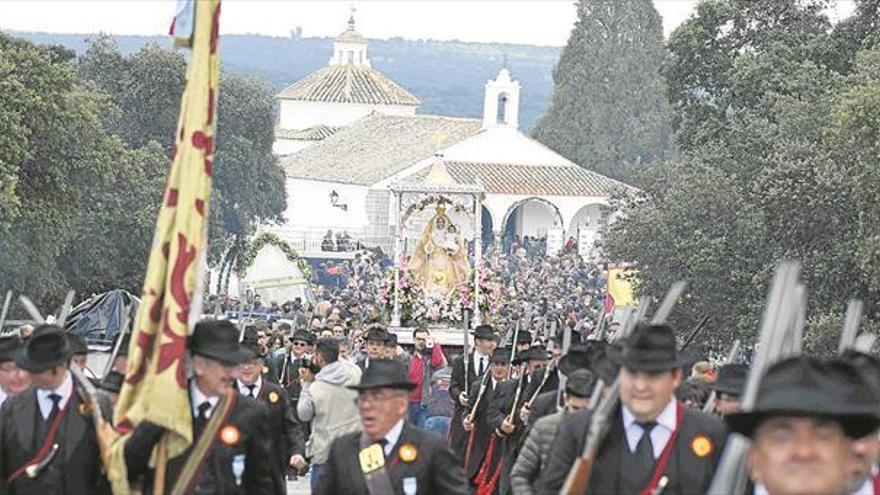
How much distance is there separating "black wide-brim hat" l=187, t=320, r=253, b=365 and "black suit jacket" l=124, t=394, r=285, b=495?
0.25 meters

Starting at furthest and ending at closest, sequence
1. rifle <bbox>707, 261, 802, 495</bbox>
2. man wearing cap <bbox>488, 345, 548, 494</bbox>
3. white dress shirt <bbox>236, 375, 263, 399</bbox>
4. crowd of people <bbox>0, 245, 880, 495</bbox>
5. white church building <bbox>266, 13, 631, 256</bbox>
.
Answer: white church building <bbox>266, 13, 631, 256</bbox>, man wearing cap <bbox>488, 345, 548, 494</bbox>, white dress shirt <bbox>236, 375, 263, 399</bbox>, rifle <bbox>707, 261, 802, 495</bbox>, crowd of people <bbox>0, 245, 880, 495</bbox>

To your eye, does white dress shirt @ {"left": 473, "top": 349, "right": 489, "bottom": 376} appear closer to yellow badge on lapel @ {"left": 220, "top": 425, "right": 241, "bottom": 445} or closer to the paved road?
the paved road

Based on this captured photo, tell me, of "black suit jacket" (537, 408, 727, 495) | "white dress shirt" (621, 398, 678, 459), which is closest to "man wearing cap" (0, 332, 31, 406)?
"black suit jacket" (537, 408, 727, 495)

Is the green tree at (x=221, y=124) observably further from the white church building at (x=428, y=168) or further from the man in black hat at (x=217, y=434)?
the man in black hat at (x=217, y=434)

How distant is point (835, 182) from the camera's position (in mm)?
48094

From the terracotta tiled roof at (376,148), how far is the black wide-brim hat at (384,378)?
367 feet

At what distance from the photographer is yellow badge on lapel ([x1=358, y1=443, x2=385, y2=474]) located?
1121 centimetres

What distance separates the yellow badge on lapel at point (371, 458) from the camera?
11211mm

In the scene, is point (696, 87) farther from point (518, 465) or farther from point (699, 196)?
point (518, 465)

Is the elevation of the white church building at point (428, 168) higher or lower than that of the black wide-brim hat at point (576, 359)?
lower

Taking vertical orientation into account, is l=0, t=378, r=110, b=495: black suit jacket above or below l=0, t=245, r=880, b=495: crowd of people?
below

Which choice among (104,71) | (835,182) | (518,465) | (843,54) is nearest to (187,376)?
(518,465)

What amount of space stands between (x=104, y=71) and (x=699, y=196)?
113 ft

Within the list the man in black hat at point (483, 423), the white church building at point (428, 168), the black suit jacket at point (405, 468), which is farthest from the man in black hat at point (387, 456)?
the white church building at point (428, 168)
